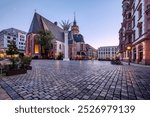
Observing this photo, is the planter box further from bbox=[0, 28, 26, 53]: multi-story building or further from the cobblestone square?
bbox=[0, 28, 26, 53]: multi-story building

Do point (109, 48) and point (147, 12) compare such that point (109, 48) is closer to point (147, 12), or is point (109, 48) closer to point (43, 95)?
point (147, 12)

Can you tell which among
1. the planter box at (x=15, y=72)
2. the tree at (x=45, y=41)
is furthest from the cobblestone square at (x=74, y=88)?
the tree at (x=45, y=41)

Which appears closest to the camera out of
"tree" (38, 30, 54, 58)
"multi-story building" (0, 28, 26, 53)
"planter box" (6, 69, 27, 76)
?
"planter box" (6, 69, 27, 76)

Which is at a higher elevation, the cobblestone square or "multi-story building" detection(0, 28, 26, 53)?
"multi-story building" detection(0, 28, 26, 53)

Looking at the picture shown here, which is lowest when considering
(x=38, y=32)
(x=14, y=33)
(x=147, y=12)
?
(x=147, y=12)

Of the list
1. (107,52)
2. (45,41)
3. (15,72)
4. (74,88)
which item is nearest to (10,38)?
(45,41)

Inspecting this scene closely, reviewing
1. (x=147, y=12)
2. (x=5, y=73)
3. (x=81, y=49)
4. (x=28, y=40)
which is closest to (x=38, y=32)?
(x=28, y=40)

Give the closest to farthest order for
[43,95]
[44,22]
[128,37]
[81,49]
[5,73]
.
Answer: [43,95], [5,73], [128,37], [44,22], [81,49]

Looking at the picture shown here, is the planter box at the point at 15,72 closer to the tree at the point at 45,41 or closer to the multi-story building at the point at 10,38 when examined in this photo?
the tree at the point at 45,41

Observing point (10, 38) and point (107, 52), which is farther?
point (107, 52)

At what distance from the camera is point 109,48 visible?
4771 inches

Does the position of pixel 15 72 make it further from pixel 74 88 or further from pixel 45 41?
pixel 45 41

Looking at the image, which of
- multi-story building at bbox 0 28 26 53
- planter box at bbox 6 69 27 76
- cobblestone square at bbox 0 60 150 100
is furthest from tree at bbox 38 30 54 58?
cobblestone square at bbox 0 60 150 100

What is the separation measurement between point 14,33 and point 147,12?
79.6 meters
